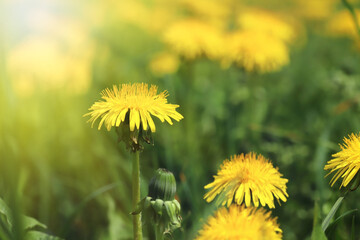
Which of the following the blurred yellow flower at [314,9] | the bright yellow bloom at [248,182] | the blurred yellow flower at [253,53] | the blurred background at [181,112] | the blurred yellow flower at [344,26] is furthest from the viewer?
the blurred yellow flower at [314,9]

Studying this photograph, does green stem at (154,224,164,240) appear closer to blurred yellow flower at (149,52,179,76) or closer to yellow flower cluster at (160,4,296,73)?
yellow flower cluster at (160,4,296,73)

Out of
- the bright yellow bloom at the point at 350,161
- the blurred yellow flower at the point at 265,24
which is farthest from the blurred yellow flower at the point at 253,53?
the bright yellow bloom at the point at 350,161

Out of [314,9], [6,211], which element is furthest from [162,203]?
[314,9]

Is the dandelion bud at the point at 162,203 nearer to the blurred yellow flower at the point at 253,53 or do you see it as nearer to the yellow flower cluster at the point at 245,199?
the yellow flower cluster at the point at 245,199

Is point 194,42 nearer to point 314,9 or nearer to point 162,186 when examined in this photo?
point 162,186

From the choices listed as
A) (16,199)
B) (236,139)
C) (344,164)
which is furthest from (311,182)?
(16,199)

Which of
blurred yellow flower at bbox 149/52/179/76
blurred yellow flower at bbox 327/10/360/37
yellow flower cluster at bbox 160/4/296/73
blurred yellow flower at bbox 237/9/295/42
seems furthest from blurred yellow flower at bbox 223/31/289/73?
blurred yellow flower at bbox 327/10/360/37
